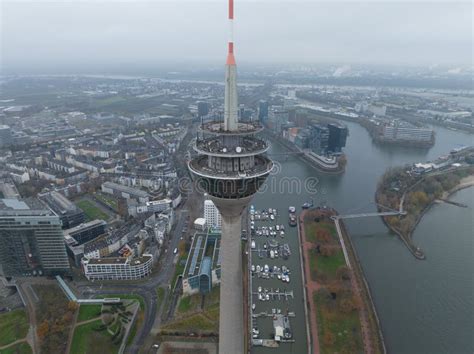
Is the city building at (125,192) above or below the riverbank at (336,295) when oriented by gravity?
above

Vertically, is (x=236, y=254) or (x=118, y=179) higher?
(x=236, y=254)

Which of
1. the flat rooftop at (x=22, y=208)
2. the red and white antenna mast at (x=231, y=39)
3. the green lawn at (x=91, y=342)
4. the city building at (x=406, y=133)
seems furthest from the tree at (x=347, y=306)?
the city building at (x=406, y=133)

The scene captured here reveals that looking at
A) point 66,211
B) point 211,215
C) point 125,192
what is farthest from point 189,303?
point 125,192

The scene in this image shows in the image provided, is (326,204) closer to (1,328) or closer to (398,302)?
(398,302)

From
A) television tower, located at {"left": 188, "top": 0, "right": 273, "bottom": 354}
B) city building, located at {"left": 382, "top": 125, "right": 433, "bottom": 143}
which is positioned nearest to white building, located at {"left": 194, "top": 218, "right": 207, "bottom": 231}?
television tower, located at {"left": 188, "top": 0, "right": 273, "bottom": 354}

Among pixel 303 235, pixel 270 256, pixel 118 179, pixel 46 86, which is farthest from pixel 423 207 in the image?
pixel 46 86

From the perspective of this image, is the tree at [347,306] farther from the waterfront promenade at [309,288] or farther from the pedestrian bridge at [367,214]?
the pedestrian bridge at [367,214]
